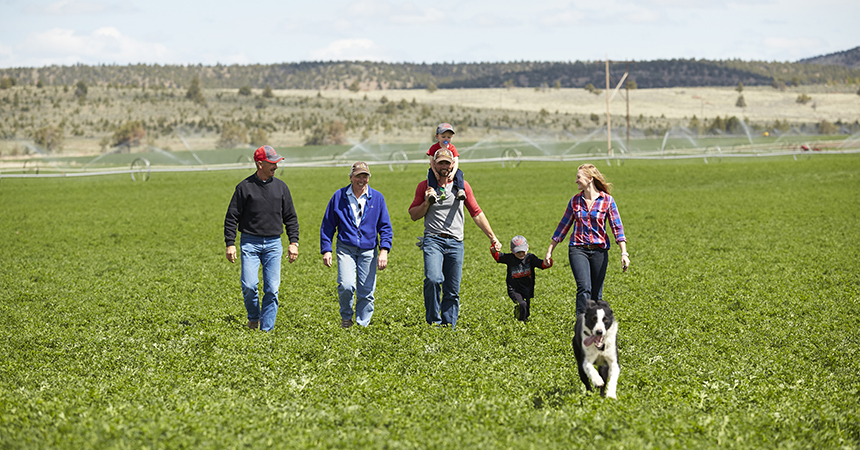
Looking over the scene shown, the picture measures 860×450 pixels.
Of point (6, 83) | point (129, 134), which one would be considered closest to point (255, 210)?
point (129, 134)

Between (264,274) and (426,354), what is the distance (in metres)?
2.41

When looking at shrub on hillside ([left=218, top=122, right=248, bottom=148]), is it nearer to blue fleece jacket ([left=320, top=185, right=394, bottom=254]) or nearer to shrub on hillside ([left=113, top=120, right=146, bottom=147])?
shrub on hillside ([left=113, top=120, right=146, bottom=147])

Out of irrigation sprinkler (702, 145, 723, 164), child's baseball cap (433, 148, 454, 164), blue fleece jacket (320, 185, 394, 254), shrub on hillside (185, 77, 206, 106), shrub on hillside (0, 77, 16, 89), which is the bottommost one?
irrigation sprinkler (702, 145, 723, 164)

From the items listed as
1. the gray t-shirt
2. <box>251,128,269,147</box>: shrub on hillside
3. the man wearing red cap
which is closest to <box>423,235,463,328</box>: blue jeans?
the gray t-shirt

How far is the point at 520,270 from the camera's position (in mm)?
8773

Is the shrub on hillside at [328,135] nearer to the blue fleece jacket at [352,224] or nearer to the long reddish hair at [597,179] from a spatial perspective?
the blue fleece jacket at [352,224]

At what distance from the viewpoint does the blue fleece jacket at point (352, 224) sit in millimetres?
8516

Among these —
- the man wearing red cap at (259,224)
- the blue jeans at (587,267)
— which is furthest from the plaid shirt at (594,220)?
the man wearing red cap at (259,224)

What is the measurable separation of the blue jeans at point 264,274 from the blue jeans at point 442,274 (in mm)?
1800

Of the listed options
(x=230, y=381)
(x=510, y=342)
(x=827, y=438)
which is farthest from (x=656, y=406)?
(x=230, y=381)

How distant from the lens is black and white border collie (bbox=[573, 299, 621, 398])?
568cm

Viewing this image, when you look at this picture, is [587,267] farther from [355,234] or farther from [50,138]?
[50,138]

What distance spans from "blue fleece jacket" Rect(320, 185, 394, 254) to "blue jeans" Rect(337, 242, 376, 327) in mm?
120

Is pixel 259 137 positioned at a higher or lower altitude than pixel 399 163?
higher
